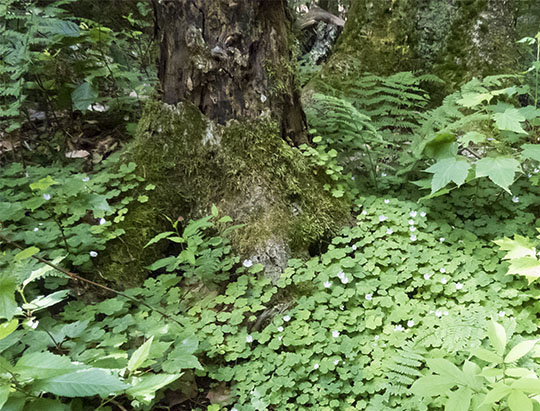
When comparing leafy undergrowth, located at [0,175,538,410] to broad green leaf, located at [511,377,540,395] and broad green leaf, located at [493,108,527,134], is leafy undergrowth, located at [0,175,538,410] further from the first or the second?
broad green leaf, located at [493,108,527,134]

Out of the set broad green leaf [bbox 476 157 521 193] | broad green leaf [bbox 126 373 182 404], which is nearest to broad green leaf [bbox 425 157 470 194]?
broad green leaf [bbox 476 157 521 193]

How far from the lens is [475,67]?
398 centimetres

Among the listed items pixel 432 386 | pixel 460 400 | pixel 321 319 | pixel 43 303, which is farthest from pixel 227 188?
pixel 460 400

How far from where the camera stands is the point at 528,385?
1.40 metres

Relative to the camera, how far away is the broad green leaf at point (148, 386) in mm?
1406

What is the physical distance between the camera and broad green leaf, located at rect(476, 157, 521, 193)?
215 centimetres

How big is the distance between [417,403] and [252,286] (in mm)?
1158

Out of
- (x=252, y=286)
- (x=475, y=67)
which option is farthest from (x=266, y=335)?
(x=475, y=67)

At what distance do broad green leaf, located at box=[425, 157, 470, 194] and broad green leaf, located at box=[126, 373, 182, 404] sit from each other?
1863mm

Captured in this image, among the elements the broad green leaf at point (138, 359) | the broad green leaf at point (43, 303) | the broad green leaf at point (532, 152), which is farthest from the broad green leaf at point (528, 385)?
the broad green leaf at point (43, 303)

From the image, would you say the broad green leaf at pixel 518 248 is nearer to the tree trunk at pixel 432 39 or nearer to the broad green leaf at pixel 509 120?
the broad green leaf at pixel 509 120

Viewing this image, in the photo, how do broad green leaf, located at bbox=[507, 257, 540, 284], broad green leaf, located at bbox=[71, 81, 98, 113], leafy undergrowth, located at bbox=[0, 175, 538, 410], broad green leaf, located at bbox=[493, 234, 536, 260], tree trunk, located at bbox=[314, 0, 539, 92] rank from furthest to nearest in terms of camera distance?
tree trunk, located at bbox=[314, 0, 539, 92] → broad green leaf, located at bbox=[71, 81, 98, 113] → broad green leaf, located at bbox=[493, 234, 536, 260] → broad green leaf, located at bbox=[507, 257, 540, 284] → leafy undergrowth, located at bbox=[0, 175, 538, 410]

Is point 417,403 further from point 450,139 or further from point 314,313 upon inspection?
point 450,139

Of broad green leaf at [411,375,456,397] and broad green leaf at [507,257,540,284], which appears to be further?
broad green leaf at [507,257,540,284]
